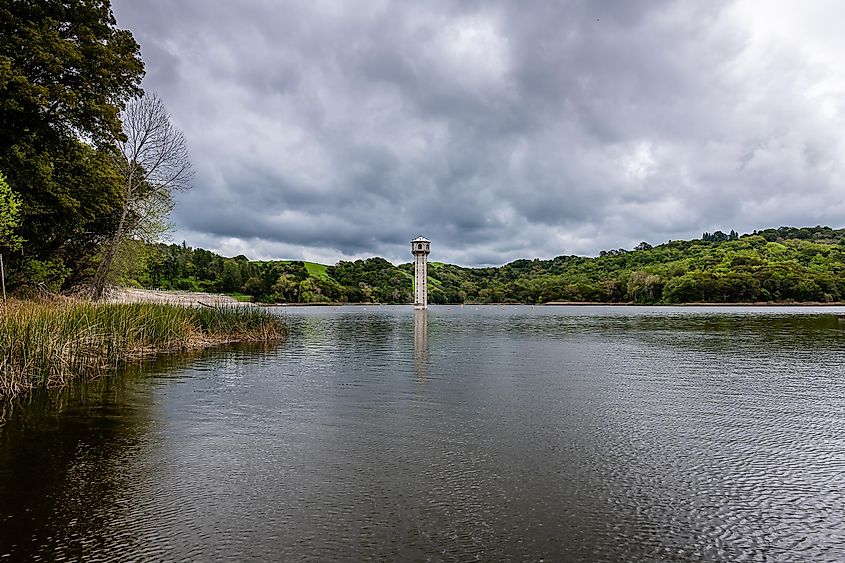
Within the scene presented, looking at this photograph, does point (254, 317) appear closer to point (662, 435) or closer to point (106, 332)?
point (106, 332)

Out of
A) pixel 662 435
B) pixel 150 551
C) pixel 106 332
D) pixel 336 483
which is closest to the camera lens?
pixel 150 551

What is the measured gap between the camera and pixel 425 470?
8.74 metres

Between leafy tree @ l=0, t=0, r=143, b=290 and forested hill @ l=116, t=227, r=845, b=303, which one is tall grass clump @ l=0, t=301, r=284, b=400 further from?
forested hill @ l=116, t=227, r=845, b=303

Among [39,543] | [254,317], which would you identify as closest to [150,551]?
[39,543]

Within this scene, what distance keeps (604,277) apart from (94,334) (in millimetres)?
155204

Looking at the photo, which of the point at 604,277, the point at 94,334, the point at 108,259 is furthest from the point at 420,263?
the point at 94,334

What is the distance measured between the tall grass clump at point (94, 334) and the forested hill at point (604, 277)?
7270 cm

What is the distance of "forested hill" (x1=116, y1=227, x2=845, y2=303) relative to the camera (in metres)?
117

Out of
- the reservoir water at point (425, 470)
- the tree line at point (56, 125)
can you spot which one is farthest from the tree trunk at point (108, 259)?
the reservoir water at point (425, 470)

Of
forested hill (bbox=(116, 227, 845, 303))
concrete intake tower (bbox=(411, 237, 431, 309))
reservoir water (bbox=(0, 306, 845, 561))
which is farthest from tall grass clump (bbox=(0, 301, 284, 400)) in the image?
concrete intake tower (bbox=(411, 237, 431, 309))

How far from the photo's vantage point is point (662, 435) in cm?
1116

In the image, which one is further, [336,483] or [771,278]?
[771,278]

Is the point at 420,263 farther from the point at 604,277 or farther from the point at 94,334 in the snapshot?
the point at 94,334

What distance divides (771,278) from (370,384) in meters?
123
